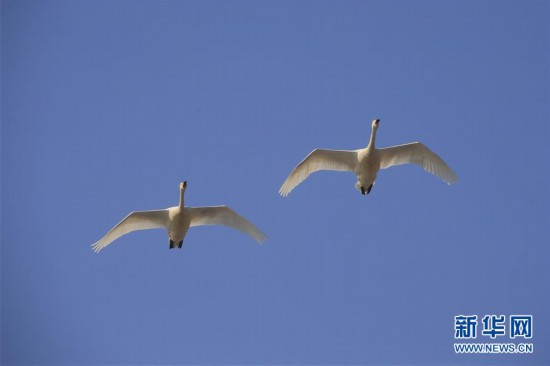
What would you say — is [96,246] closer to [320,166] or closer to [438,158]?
[320,166]

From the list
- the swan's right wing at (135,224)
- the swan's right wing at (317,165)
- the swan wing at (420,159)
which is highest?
the swan wing at (420,159)

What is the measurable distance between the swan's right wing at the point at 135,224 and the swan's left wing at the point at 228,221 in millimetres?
1083

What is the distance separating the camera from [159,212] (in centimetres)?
2803

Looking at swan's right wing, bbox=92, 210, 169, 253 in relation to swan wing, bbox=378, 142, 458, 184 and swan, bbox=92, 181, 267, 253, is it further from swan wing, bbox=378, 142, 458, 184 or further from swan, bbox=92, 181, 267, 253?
swan wing, bbox=378, 142, 458, 184

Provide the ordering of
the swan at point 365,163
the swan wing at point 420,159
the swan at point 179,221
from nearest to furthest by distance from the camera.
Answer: the swan at point 365,163 → the swan wing at point 420,159 → the swan at point 179,221

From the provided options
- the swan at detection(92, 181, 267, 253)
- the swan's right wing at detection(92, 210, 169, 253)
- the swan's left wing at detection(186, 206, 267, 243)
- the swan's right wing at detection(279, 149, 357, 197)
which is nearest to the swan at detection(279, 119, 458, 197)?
the swan's right wing at detection(279, 149, 357, 197)

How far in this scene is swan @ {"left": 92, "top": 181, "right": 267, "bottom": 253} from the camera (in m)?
27.9

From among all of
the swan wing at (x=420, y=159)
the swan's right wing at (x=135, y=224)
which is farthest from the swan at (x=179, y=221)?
the swan wing at (x=420, y=159)

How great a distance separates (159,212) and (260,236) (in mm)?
3610

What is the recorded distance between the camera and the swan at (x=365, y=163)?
89.3 feet

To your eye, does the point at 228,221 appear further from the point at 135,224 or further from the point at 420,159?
the point at 420,159

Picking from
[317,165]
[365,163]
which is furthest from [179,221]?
[365,163]

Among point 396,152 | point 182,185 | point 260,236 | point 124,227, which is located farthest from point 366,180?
point 124,227

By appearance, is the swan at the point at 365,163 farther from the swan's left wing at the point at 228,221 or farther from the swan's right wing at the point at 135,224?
the swan's right wing at the point at 135,224
